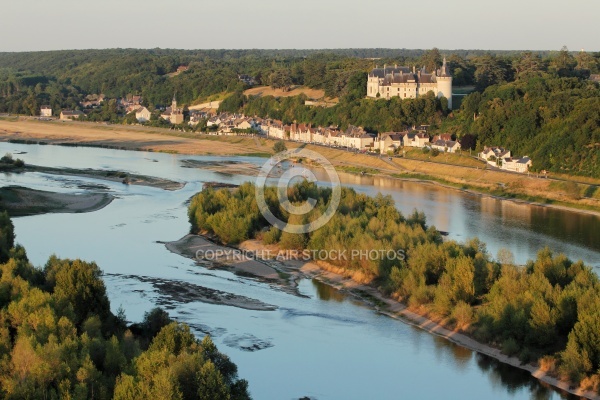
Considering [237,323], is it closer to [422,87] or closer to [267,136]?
[422,87]

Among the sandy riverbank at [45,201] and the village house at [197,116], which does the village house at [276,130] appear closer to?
the village house at [197,116]

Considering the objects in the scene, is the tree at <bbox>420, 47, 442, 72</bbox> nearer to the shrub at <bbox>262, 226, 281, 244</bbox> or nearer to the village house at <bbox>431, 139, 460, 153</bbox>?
the village house at <bbox>431, 139, 460, 153</bbox>

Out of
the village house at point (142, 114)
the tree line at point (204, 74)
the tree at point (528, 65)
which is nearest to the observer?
the tree at point (528, 65)

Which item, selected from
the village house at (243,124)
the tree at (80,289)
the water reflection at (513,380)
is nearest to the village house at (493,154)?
the village house at (243,124)

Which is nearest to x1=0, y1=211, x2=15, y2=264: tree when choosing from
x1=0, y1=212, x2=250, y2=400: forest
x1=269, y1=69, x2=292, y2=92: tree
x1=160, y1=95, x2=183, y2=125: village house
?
x1=0, y1=212, x2=250, y2=400: forest

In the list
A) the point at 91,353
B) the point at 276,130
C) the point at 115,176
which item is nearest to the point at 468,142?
the point at 115,176

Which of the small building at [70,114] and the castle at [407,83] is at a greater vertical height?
the castle at [407,83]
